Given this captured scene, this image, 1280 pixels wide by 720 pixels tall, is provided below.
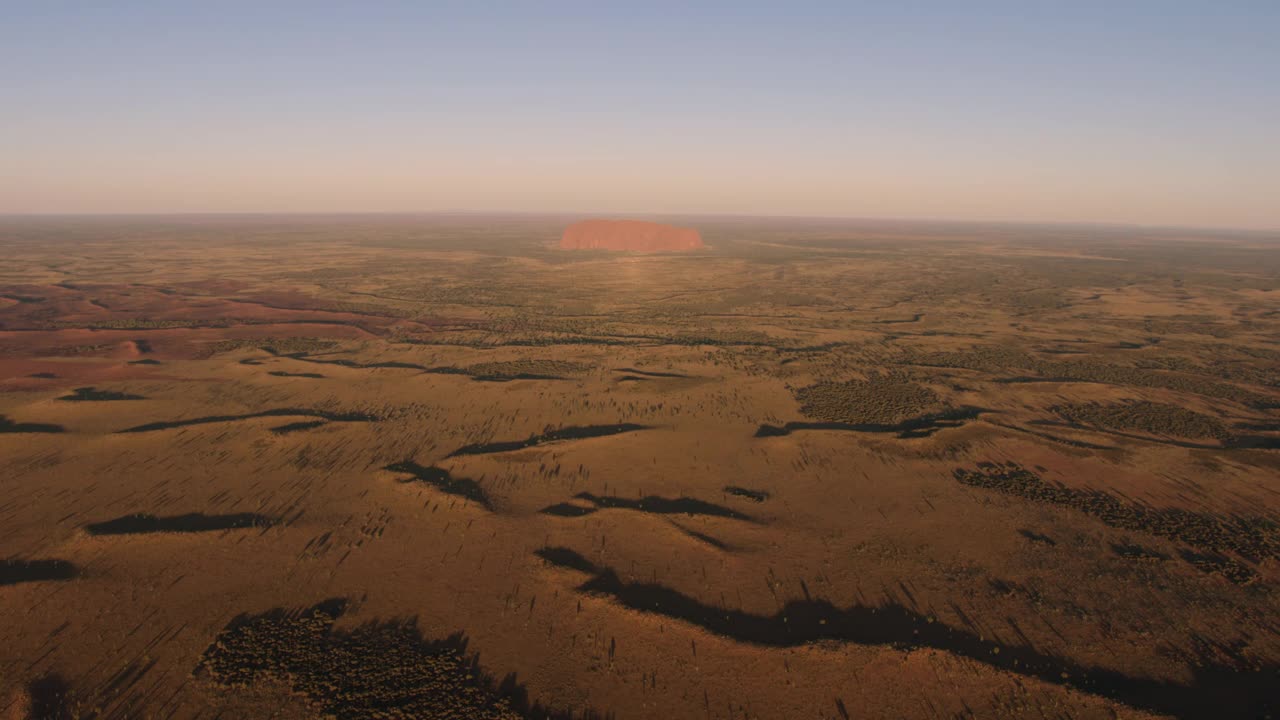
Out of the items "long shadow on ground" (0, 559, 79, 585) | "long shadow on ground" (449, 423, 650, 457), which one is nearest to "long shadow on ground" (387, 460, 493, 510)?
"long shadow on ground" (449, 423, 650, 457)

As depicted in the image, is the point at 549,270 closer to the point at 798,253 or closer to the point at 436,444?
the point at 798,253

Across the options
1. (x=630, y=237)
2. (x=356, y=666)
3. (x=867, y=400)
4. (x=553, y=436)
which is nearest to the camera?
(x=356, y=666)

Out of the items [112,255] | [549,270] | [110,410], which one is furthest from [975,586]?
[112,255]

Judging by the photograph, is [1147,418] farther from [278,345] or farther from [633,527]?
[278,345]

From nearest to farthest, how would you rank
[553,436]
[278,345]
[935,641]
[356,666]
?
[356,666] → [935,641] → [553,436] → [278,345]

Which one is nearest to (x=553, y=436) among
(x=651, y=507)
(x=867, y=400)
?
(x=651, y=507)

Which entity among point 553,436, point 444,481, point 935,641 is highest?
point 553,436

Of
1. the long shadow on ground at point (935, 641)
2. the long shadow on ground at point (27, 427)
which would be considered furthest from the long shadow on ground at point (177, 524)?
the long shadow on ground at point (27, 427)

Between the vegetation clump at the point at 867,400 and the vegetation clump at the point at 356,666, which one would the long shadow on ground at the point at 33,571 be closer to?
the vegetation clump at the point at 356,666

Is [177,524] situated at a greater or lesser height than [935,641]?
greater
